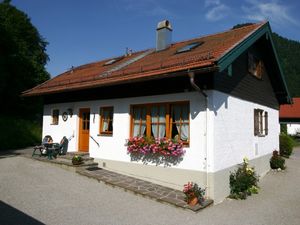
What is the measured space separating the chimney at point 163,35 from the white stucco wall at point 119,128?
→ 4.54m

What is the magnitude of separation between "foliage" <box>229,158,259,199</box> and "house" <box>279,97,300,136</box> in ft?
98.4

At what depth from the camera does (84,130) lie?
1296 cm

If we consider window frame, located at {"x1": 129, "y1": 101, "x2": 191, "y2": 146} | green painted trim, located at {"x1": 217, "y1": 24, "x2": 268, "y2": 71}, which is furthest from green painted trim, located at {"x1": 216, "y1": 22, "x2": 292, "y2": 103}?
window frame, located at {"x1": 129, "y1": 101, "x2": 191, "y2": 146}

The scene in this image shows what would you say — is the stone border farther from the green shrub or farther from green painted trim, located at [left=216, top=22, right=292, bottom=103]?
the green shrub

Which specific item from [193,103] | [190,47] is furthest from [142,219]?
[190,47]

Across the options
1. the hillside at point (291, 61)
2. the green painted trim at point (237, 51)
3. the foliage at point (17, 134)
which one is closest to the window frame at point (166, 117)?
the green painted trim at point (237, 51)

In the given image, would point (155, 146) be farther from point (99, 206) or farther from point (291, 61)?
point (291, 61)

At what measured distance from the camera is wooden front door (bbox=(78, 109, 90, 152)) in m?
12.8

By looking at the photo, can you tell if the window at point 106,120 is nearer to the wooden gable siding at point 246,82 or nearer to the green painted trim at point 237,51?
the wooden gable siding at point 246,82

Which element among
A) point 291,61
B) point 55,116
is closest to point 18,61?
point 55,116

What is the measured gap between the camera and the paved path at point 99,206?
659 centimetres

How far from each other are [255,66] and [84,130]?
7701mm

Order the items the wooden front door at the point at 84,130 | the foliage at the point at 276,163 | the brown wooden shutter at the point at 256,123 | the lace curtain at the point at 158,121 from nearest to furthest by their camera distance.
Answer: the lace curtain at the point at 158,121 → the brown wooden shutter at the point at 256,123 → the wooden front door at the point at 84,130 → the foliage at the point at 276,163

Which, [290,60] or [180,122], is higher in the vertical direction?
[290,60]
